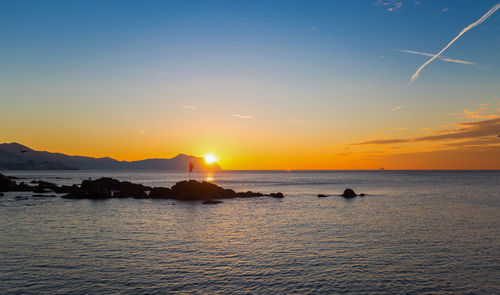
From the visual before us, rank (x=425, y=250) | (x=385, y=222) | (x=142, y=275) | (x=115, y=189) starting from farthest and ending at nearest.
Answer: (x=115, y=189) → (x=385, y=222) → (x=425, y=250) → (x=142, y=275)

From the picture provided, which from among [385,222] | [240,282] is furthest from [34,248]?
[385,222]

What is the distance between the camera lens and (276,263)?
21797mm

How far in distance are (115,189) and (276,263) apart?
91.5 meters

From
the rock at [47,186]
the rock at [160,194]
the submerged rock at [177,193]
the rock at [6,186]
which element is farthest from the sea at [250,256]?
the rock at [6,186]

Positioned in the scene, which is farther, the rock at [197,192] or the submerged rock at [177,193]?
the rock at [197,192]

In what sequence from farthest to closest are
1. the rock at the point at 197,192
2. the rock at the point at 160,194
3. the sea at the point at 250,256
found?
the rock at the point at 160,194, the rock at the point at 197,192, the sea at the point at 250,256

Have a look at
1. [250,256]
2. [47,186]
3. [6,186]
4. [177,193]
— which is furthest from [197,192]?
[6,186]

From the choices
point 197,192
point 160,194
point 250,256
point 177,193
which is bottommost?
point 160,194

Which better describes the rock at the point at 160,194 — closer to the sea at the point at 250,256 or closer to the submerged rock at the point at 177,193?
the submerged rock at the point at 177,193

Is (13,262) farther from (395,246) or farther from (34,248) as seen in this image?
(395,246)

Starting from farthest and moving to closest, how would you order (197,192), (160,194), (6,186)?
(6,186), (160,194), (197,192)

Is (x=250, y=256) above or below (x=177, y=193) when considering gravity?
below

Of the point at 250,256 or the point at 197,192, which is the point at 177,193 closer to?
the point at 197,192

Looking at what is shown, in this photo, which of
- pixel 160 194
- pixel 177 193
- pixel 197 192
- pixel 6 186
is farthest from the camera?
pixel 6 186
